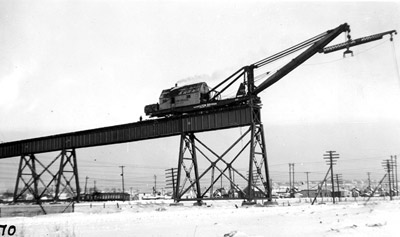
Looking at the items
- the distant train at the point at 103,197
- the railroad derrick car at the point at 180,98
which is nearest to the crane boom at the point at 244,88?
the railroad derrick car at the point at 180,98

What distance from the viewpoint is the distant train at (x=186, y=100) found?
1060 inches

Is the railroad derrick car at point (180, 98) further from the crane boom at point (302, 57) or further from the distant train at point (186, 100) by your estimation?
the crane boom at point (302, 57)

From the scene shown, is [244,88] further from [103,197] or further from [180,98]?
[103,197]

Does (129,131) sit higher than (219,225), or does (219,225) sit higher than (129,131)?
(129,131)

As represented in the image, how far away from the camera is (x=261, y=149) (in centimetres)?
2500

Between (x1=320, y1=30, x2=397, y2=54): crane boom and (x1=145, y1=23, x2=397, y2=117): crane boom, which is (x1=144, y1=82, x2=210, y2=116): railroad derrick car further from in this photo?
(x1=320, y1=30, x2=397, y2=54): crane boom

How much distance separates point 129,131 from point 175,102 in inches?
218

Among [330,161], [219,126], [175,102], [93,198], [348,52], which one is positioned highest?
[348,52]

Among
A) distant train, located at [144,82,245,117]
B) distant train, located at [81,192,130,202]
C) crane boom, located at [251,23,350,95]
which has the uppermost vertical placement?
crane boom, located at [251,23,350,95]

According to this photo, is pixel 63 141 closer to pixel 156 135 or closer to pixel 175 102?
pixel 156 135

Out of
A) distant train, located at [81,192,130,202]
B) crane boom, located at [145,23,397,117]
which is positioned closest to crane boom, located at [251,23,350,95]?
crane boom, located at [145,23,397,117]

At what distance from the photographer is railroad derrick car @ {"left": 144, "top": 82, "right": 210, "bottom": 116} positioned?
27297mm

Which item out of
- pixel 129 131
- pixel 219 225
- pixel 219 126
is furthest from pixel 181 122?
pixel 219 225

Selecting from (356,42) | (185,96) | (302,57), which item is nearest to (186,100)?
(185,96)
